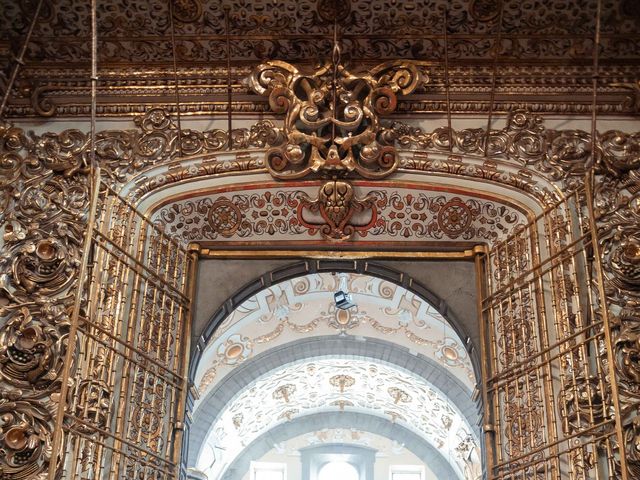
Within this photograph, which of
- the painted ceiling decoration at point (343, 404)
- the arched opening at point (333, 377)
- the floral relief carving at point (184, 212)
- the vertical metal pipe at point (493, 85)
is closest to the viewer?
the floral relief carving at point (184, 212)

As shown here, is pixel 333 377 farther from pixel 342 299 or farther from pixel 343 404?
pixel 342 299

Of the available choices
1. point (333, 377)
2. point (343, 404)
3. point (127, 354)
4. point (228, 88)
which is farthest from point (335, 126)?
point (343, 404)

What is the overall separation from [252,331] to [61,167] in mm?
4898

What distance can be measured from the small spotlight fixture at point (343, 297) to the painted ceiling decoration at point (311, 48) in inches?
143

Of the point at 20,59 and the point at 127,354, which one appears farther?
the point at 20,59

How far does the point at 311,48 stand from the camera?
23.5 ft

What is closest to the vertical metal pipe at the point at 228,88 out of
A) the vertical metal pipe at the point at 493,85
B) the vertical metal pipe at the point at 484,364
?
the vertical metal pipe at the point at 493,85

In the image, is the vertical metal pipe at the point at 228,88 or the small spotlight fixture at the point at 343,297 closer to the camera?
the vertical metal pipe at the point at 228,88

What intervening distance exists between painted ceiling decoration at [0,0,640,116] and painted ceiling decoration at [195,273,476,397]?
362 centimetres

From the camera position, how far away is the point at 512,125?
7.01m

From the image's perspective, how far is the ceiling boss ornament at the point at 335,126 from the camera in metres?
6.87

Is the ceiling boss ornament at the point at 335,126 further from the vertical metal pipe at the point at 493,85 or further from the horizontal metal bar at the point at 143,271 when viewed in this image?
the horizontal metal bar at the point at 143,271

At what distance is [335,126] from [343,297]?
3.72 meters

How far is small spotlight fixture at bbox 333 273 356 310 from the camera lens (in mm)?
10312
